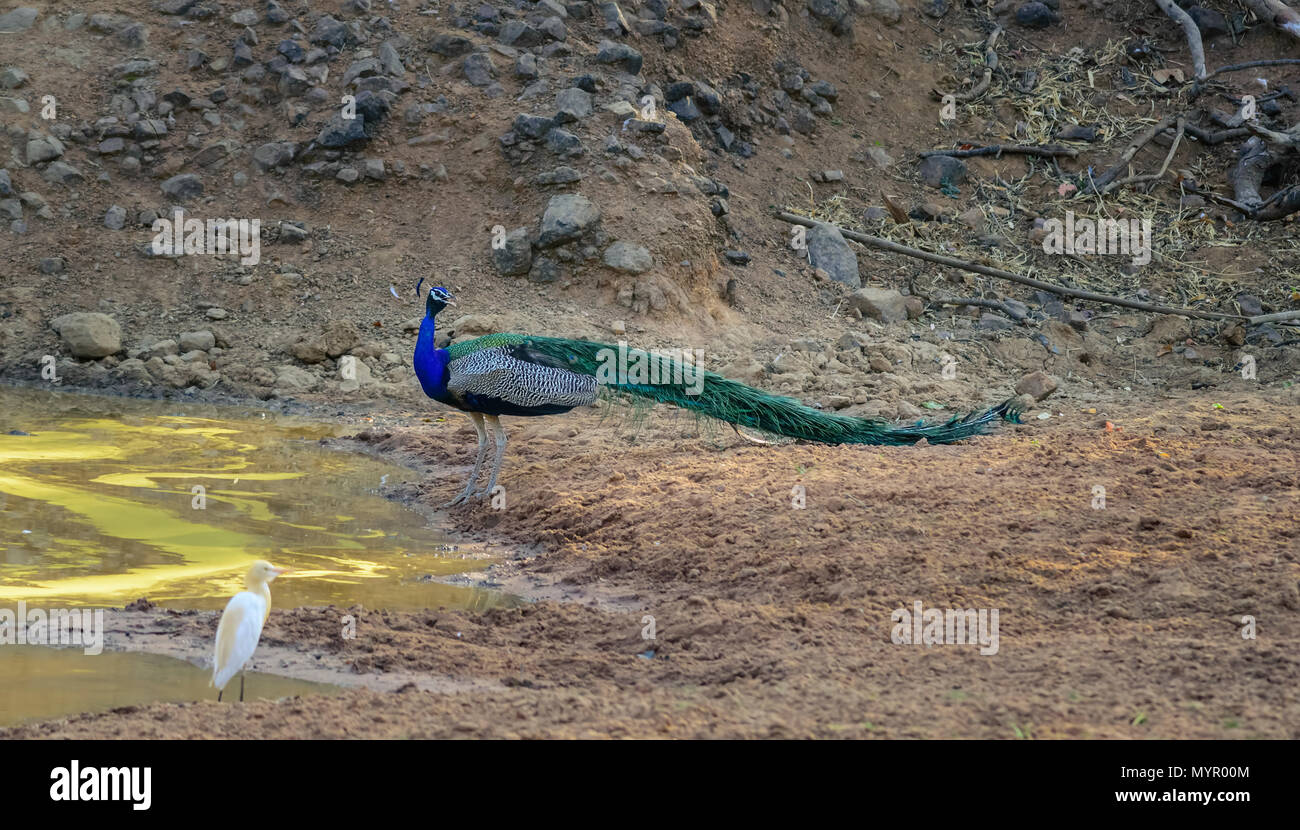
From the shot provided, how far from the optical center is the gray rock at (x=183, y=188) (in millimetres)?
12602

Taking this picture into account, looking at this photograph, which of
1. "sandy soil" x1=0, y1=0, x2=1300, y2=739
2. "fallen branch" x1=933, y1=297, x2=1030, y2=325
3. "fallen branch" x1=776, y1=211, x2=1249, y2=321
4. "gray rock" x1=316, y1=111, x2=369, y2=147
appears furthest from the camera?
"gray rock" x1=316, y1=111, x2=369, y2=147

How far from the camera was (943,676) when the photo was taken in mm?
4293

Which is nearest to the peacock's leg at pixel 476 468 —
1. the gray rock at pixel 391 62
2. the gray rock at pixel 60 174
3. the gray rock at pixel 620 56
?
the gray rock at pixel 391 62

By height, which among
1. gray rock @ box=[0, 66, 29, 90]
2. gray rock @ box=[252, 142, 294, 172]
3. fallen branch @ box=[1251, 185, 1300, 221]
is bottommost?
fallen branch @ box=[1251, 185, 1300, 221]

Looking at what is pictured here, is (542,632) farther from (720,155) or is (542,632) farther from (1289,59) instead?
(1289,59)

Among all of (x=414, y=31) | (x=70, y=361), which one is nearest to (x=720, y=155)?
(x=414, y=31)

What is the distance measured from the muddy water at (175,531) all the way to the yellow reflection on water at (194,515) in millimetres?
14

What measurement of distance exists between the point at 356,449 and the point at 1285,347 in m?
8.76

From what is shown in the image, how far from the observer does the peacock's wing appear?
773 cm

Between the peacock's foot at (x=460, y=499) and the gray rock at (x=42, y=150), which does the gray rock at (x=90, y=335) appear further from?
the peacock's foot at (x=460, y=499)

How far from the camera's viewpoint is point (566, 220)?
11961mm

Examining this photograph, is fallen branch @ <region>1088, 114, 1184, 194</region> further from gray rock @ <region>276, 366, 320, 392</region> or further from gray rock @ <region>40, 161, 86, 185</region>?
gray rock @ <region>40, 161, 86, 185</region>

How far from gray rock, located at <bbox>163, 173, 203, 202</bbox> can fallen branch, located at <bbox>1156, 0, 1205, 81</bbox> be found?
40.0 ft

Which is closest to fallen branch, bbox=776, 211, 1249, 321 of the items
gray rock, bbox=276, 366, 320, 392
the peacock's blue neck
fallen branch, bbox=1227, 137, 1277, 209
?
fallen branch, bbox=1227, 137, 1277, 209
